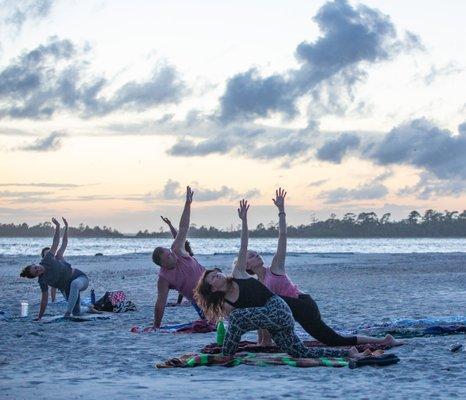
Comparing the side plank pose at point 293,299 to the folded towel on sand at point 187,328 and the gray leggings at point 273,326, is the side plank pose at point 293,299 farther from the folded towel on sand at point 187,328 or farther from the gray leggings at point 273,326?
the folded towel on sand at point 187,328

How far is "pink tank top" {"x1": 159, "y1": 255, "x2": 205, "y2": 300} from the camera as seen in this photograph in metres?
12.5

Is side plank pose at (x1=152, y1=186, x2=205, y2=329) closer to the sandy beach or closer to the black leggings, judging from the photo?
the sandy beach

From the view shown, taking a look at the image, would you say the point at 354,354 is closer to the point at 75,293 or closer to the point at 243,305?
the point at 243,305

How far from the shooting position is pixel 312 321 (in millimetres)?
10016

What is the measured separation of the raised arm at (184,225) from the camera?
11.8 meters

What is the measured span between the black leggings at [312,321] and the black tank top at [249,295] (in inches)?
37.4

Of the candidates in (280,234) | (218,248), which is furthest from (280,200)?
(218,248)

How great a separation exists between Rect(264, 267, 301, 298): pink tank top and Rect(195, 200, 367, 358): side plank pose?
0.73 metres

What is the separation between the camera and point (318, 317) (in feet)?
33.1

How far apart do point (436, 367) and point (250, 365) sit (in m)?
2.03

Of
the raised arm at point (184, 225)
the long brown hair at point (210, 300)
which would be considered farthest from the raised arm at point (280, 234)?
the raised arm at point (184, 225)

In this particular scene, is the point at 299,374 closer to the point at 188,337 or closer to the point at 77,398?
the point at 77,398

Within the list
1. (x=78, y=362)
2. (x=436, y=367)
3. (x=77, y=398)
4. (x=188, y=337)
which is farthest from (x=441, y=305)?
(x=77, y=398)

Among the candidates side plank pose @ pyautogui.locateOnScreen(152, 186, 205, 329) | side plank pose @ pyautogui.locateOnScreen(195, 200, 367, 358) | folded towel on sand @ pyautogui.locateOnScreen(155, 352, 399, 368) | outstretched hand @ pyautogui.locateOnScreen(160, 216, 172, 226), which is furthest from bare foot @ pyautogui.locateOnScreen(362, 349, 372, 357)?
outstretched hand @ pyautogui.locateOnScreen(160, 216, 172, 226)
